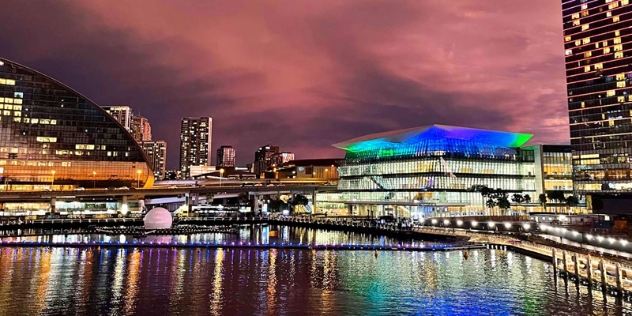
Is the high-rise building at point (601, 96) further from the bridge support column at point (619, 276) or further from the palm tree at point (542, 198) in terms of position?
the bridge support column at point (619, 276)

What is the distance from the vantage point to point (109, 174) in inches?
6565

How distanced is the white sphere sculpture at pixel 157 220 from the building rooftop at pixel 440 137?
Answer: 8505 centimetres

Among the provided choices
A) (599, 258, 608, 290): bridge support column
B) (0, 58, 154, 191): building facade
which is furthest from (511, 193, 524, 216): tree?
(0, 58, 154, 191): building facade

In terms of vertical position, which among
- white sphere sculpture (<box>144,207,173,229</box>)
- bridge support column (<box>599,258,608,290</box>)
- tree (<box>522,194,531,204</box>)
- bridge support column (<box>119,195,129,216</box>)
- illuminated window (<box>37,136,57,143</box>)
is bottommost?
bridge support column (<box>599,258,608,290</box>)

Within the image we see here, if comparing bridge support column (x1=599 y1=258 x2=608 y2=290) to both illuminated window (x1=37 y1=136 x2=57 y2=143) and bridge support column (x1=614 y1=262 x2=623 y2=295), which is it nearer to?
bridge support column (x1=614 y1=262 x2=623 y2=295)

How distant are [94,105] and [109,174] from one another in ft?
84.8

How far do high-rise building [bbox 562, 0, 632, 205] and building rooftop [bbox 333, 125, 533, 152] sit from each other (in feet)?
114

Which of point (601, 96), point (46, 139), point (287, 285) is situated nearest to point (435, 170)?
point (601, 96)

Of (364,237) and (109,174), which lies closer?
(364,237)

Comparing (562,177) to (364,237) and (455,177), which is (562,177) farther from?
(364,237)

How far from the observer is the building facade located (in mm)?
156250

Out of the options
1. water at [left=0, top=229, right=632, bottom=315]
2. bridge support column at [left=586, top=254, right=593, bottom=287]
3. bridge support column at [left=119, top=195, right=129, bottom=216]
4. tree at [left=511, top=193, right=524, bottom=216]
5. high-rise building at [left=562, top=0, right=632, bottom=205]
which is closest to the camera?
water at [left=0, top=229, right=632, bottom=315]

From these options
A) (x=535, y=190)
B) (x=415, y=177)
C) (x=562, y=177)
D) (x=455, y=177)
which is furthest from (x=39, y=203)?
(x=562, y=177)

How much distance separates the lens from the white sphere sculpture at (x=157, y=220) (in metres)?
97.5
